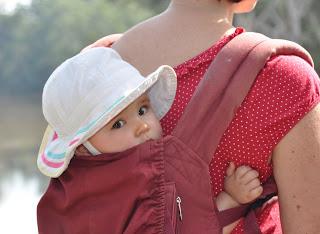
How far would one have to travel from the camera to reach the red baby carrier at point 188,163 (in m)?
1.18

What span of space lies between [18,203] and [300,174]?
851 cm

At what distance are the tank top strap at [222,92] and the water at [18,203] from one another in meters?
6.76

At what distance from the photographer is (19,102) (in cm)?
2175

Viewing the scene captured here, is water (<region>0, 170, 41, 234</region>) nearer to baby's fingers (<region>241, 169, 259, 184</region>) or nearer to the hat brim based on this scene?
the hat brim

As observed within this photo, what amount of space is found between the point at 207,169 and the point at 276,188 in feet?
0.46

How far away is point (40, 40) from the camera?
80.3 feet

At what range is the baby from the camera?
1.22 meters

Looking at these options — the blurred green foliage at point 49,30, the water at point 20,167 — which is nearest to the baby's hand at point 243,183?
the water at point 20,167

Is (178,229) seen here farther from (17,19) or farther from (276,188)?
(17,19)

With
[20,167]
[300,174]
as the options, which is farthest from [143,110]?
[20,167]

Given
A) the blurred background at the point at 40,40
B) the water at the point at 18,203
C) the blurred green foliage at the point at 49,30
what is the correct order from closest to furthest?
the water at the point at 18,203, the blurred background at the point at 40,40, the blurred green foliage at the point at 49,30

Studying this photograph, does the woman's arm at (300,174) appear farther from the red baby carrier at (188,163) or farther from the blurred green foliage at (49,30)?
the blurred green foliage at (49,30)

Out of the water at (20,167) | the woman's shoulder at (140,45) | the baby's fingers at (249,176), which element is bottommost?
the water at (20,167)

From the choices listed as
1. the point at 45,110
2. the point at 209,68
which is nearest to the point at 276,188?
the point at 209,68
